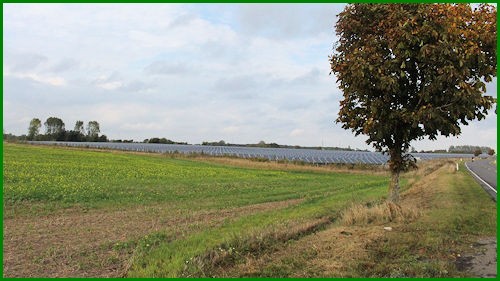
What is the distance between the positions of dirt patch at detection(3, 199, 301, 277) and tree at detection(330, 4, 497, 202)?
254 inches

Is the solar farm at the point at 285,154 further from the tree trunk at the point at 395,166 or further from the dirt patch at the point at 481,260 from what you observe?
the dirt patch at the point at 481,260

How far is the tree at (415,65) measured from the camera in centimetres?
1139

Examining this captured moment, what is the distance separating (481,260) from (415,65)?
19.2 ft

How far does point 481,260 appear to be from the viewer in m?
8.84

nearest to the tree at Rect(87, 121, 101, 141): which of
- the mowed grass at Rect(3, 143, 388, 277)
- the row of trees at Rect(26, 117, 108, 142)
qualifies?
the row of trees at Rect(26, 117, 108, 142)

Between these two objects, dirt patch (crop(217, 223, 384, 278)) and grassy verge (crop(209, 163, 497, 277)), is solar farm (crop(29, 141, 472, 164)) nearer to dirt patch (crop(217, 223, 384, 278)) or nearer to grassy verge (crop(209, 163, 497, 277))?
grassy verge (crop(209, 163, 497, 277))

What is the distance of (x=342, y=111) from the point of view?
1377 centimetres

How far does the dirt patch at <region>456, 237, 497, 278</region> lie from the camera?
8087mm

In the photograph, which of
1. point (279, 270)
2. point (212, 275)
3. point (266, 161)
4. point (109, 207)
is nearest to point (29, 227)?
point (109, 207)

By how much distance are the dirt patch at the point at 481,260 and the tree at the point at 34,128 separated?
527ft

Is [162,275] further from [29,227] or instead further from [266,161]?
[266,161]

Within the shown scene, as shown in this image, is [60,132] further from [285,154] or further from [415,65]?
[415,65]

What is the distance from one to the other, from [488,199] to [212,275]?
1583cm

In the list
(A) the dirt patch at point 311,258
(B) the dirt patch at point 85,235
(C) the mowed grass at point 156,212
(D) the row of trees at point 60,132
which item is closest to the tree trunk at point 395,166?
(C) the mowed grass at point 156,212
